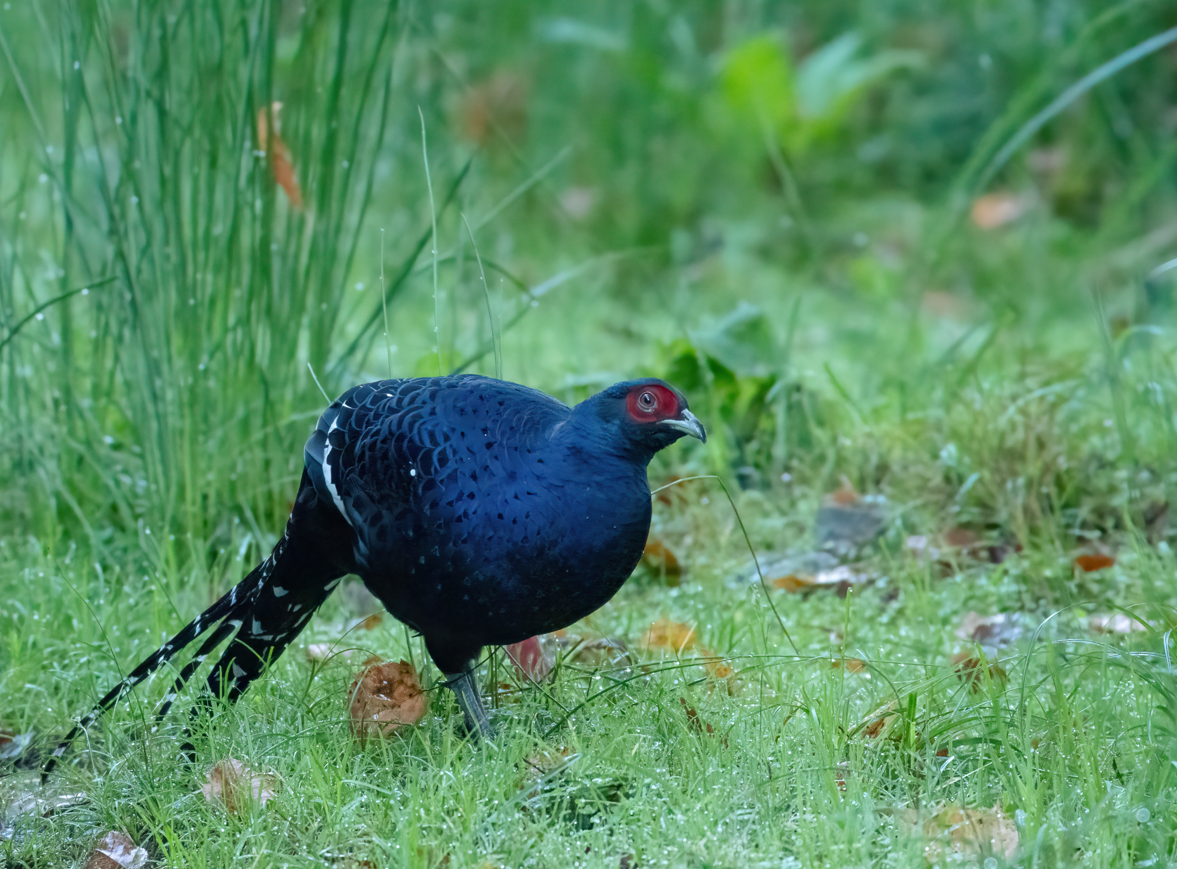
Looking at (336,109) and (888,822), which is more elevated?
(336,109)

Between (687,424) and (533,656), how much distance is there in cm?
70

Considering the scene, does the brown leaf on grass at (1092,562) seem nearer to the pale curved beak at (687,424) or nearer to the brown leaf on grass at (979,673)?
the brown leaf on grass at (979,673)

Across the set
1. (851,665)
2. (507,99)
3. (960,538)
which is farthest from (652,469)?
(507,99)

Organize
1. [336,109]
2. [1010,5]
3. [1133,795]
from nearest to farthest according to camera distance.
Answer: [1133,795]
[336,109]
[1010,5]

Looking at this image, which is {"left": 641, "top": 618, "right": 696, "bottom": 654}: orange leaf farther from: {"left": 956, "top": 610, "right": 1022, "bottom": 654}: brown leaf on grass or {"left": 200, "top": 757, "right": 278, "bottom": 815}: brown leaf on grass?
{"left": 200, "top": 757, "right": 278, "bottom": 815}: brown leaf on grass

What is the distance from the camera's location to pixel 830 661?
7.79 ft

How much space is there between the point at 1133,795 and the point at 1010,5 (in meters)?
5.50

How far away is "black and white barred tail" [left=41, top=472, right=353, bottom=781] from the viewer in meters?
2.26

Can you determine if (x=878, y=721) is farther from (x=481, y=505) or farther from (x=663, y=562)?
(x=663, y=562)

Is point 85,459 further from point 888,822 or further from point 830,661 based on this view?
point 888,822

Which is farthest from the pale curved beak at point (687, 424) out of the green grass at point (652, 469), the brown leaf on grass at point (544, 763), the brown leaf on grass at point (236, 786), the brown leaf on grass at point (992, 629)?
the brown leaf on grass at point (992, 629)

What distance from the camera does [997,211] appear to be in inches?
242

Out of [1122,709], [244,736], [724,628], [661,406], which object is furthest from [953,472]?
[244,736]

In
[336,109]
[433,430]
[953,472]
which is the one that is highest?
[336,109]
